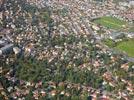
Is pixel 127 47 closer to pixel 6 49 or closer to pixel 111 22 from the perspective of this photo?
pixel 111 22

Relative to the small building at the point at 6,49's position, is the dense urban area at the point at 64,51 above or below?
below

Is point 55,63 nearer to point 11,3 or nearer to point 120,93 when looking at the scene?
point 120,93

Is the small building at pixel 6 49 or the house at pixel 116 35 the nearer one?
the small building at pixel 6 49

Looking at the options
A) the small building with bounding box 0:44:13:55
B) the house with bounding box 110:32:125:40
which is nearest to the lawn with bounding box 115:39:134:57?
the house with bounding box 110:32:125:40

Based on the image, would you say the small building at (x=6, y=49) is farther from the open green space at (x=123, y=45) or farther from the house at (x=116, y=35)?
the house at (x=116, y=35)

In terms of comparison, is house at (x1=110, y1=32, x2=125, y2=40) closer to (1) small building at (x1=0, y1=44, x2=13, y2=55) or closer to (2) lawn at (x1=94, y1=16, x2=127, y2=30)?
(2) lawn at (x1=94, y1=16, x2=127, y2=30)

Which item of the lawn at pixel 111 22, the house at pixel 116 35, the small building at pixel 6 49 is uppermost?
the small building at pixel 6 49

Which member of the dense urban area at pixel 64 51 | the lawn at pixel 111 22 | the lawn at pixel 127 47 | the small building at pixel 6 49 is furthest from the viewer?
the lawn at pixel 111 22

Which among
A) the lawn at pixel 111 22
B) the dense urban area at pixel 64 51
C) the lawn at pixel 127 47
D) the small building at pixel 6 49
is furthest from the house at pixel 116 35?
the small building at pixel 6 49

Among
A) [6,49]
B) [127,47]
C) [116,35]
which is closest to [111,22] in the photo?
[116,35]

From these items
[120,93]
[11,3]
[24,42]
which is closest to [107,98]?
[120,93]
